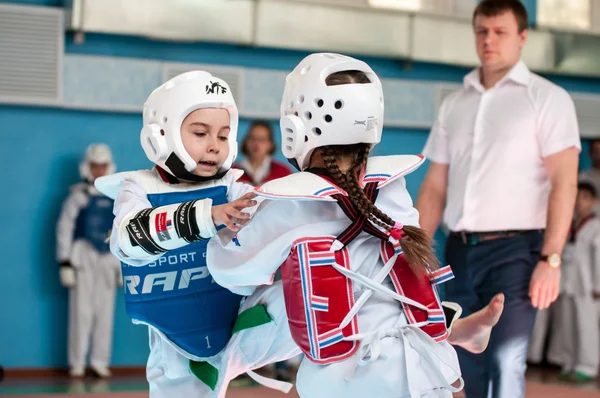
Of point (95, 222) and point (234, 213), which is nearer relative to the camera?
point (234, 213)

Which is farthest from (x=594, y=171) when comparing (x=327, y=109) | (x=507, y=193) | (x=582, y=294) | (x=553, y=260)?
(x=327, y=109)

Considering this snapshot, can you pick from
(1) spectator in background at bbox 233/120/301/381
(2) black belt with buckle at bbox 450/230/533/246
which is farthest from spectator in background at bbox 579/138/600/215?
(2) black belt with buckle at bbox 450/230/533/246

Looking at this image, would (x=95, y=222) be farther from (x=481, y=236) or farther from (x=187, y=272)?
(x=187, y=272)

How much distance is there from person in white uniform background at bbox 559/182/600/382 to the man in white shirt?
17.4ft

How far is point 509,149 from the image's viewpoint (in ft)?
14.1

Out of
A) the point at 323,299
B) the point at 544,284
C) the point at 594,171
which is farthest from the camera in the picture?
the point at 594,171

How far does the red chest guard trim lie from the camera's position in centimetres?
246

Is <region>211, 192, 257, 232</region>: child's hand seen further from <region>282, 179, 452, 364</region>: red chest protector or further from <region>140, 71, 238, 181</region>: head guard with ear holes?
<region>140, 71, 238, 181</region>: head guard with ear holes

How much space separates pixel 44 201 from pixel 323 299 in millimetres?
7083

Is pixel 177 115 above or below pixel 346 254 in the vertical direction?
above

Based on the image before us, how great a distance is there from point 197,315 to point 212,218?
592 millimetres

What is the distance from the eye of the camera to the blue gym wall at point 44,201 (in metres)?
8.82

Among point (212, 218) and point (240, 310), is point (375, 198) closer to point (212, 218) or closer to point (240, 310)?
point (212, 218)

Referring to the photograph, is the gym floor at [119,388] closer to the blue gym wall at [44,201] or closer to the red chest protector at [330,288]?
the blue gym wall at [44,201]
